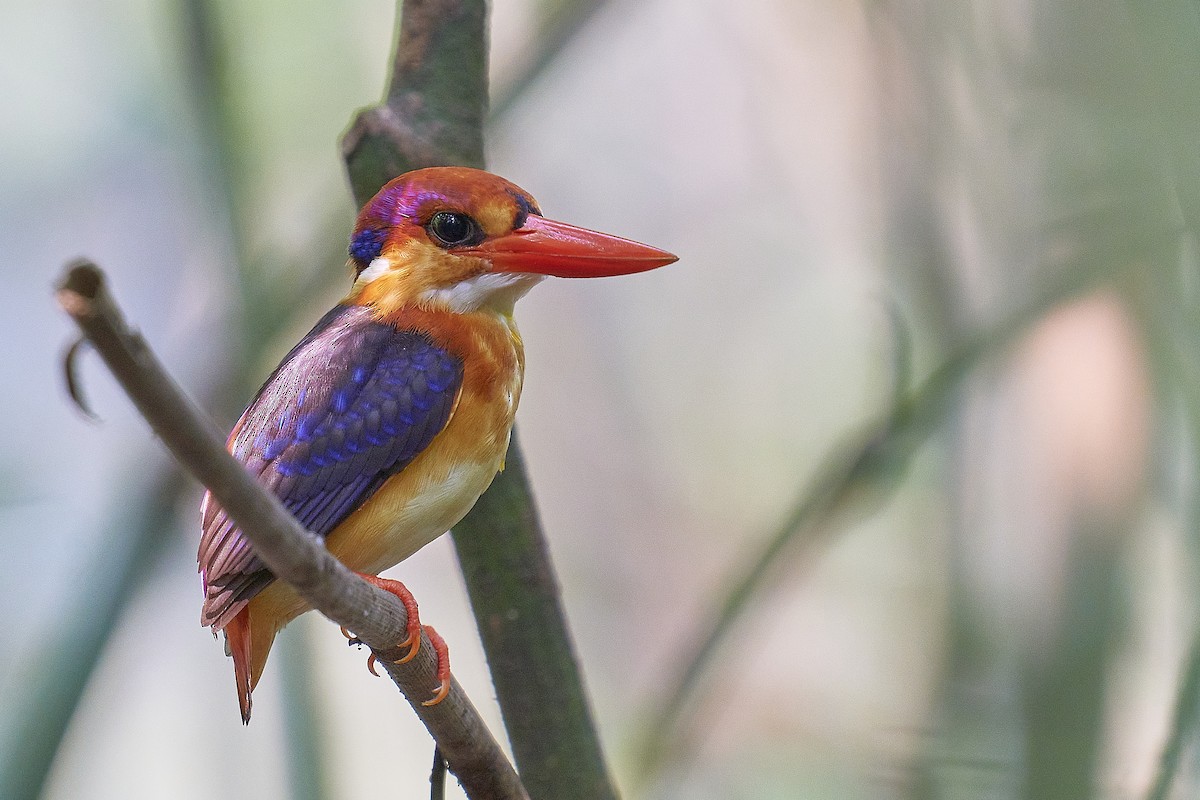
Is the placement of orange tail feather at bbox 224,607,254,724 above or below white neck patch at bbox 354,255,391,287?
below

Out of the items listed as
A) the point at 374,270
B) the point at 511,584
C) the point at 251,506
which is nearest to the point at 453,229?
the point at 374,270

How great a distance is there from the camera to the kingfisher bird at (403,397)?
109 cm

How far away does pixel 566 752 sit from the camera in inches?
49.1

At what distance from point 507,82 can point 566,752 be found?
1.01 meters

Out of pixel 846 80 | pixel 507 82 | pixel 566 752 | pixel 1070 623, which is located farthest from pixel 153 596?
pixel 846 80

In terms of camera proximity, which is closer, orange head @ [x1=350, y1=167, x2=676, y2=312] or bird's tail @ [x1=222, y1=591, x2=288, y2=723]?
bird's tail @ [x1=222, y1=591, x2=288, y2=723]

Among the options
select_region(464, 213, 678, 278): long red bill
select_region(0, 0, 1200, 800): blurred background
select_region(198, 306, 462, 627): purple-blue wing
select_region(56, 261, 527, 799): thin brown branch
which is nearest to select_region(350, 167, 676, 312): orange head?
select_region(464, 213, 678, 278): long red bill

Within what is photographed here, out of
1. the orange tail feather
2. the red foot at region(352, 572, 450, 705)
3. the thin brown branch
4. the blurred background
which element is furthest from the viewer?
the blurred background

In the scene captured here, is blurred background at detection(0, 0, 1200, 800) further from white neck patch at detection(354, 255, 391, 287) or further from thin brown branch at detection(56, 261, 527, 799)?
thin brown branch at detection(56, 261, 527, 799)

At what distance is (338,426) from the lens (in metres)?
1.11

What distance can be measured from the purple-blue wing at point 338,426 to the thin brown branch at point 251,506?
0.17 metres

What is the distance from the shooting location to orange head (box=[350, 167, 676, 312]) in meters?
1.18

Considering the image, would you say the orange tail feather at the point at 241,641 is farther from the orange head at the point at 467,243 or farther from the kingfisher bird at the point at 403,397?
the orange head at the point at 467,243

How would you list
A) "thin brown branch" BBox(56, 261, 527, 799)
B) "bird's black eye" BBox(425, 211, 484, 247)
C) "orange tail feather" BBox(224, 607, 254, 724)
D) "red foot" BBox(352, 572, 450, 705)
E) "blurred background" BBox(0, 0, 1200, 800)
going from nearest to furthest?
"thin brown branch" BBox(56, 261, 527, 799)
"red foot" BBox(352, 572, 450, 705)
"orange tail feather" BBox(224, 607, 254, 724)
"bird's black eye" BBox(425, 211, 484, 247)
"blurred background" BBox(0, 0, 1200, 800)
